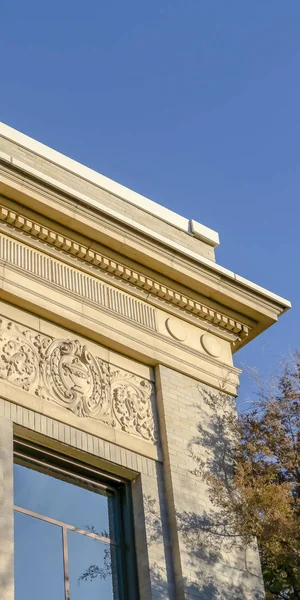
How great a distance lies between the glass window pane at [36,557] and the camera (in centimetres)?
1445

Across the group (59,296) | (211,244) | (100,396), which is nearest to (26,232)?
(59,296)

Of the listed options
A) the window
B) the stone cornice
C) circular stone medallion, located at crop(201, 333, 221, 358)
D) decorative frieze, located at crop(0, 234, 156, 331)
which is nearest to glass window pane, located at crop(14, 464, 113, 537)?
the window

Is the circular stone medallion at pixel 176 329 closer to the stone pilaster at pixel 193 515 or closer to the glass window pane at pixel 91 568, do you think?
the stone pilaster at pixel 193 515

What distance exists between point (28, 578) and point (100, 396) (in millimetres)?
2854

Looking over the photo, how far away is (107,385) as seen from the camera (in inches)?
657

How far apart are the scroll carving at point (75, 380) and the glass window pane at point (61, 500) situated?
94cm

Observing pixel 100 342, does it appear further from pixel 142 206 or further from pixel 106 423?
pixel 142 206

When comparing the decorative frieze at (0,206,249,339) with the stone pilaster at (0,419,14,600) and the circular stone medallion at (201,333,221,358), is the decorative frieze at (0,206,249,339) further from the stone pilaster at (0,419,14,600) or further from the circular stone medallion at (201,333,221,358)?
the stone pilaster at (0,419,14,600)

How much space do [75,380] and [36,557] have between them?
8.33ft

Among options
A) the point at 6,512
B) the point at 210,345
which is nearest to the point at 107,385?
the point at 210,345

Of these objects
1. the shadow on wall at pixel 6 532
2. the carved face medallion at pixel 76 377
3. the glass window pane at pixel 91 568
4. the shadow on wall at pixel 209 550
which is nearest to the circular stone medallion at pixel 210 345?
the shadow on wall at pixel 209 550

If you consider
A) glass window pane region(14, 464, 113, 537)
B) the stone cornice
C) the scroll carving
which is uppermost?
the stone cornice

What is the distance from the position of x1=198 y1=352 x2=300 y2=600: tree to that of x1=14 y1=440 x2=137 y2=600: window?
4.72ft

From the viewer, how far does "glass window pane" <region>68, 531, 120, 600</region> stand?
49.0 feet
